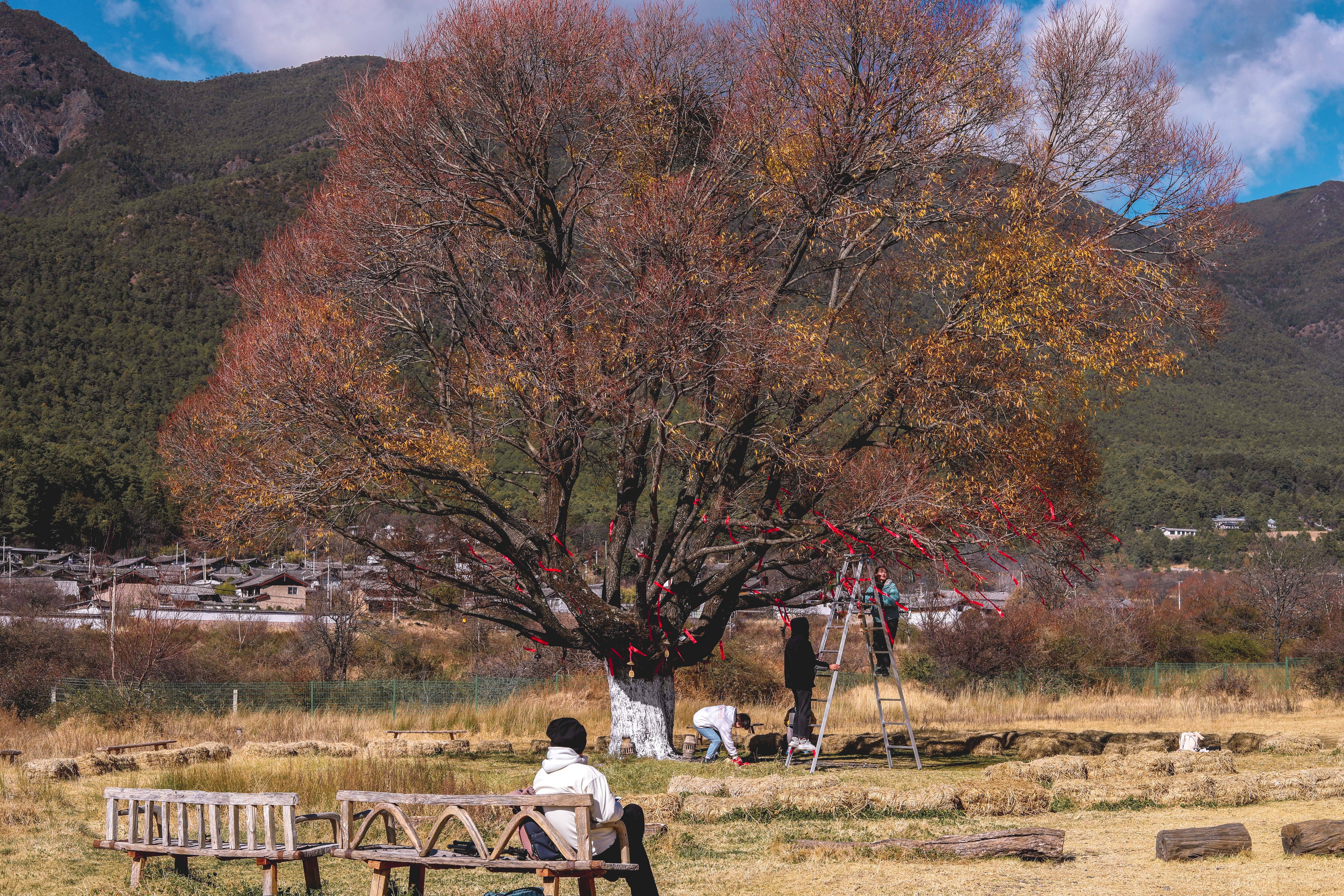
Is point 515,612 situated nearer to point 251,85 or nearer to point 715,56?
point 715,56

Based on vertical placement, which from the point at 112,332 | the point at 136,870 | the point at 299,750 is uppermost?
the point at 112,332

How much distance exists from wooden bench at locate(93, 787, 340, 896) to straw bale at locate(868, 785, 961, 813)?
5483 mm

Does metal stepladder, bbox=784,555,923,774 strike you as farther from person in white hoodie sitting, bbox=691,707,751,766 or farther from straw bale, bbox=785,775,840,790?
straw bale, bbox=785,775,840,790

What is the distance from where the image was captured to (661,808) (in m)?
11.6

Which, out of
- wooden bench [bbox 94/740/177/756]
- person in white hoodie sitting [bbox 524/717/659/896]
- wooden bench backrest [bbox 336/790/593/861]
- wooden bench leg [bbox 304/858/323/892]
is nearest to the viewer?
wooden bench backrest [bbox 336/790/593/861]

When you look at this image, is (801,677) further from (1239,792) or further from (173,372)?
(173,372)

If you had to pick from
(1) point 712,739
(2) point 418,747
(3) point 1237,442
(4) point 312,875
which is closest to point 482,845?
(4) point 312,875

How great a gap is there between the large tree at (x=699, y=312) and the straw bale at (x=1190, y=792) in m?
5.24

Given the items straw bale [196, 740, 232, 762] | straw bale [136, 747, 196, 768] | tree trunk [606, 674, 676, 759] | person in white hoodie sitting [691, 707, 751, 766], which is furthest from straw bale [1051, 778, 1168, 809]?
straw bale [136, 747, 196, 768]

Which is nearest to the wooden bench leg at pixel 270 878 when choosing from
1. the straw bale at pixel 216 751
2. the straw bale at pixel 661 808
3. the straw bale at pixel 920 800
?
the straw bale at pixel 661 808

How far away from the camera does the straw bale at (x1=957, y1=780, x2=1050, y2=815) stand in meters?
11.5

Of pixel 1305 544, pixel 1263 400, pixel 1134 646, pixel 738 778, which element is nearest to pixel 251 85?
pixel 1263 400

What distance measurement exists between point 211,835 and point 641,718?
36.5 feet

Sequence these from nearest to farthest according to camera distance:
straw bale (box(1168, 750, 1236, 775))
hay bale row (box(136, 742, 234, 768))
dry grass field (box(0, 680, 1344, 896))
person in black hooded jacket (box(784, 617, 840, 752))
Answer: dry grass field (box(0, 680, 1344, 896)) → straw bale (box(1168, 750, 1236, 775)) → person in black hooded jacket (box(784, 617, 840, 752)) → hay bale row (box(136, 742, 234, 768))
